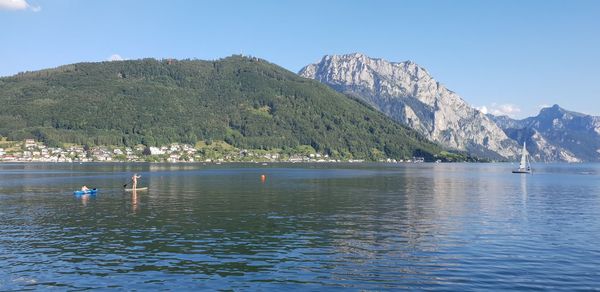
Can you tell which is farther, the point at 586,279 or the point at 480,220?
the point at 480,220

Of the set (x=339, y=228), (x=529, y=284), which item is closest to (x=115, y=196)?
(x=339, y=228)

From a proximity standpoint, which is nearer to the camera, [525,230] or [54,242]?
[54,242]

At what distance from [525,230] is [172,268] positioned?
44.5 metres

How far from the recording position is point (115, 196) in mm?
107938

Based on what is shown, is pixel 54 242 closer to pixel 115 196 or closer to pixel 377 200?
pixel 115 196

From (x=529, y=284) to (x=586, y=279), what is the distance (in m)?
5.26

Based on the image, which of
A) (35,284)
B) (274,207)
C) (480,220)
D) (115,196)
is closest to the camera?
(35,284)

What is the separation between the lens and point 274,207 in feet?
285

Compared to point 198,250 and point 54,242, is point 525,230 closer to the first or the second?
point 198,250

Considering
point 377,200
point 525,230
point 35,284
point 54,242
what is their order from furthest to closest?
point 377,200
point 525,230
point 54,242
point 35,284

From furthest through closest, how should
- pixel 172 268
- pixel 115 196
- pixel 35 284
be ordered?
pixel 115 196 < pixel 172 268 < pixel 35 284

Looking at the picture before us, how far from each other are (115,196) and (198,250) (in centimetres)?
6693

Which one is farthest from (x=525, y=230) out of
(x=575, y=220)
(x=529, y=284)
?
(x=529, y=284)

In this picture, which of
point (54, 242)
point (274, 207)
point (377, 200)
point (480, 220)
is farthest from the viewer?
point (377, 200)
